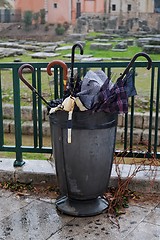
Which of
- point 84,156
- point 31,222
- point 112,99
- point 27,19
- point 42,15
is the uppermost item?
point 42,15

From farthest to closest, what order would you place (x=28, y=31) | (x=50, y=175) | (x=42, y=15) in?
(x=42, y=15), (x=28, y=31), (x=50, y=175)

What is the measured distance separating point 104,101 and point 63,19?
112ft

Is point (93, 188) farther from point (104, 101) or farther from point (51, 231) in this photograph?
point (104, 101)

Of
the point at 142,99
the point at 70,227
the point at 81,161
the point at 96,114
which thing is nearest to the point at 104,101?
the point at 96,114

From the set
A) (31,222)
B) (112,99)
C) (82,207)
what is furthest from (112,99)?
(31,222)

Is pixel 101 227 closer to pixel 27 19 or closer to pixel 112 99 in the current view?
pixel 112 99

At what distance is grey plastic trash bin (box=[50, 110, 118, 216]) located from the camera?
2990 millimetres

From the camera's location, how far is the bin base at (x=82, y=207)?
3197mm

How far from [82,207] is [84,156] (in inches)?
18.0

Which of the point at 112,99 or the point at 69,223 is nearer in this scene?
the point at 112,99

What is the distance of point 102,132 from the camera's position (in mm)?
3029

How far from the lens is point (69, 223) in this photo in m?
3.10

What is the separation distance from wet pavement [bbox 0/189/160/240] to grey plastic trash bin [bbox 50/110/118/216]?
119mm

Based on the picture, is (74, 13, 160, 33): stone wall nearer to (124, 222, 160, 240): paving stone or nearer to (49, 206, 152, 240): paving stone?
(49, 206, 152, 240): paving stone
